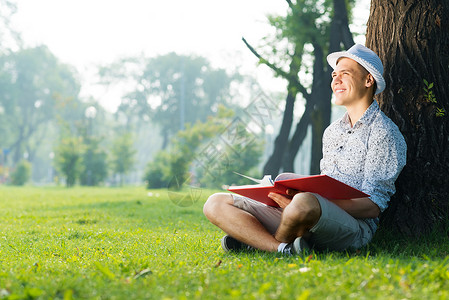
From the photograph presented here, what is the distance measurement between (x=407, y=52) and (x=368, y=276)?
8.56 feet

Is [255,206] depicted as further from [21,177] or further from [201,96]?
[201,96]

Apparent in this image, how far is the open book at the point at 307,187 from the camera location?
3.41m

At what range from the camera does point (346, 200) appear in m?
3.80

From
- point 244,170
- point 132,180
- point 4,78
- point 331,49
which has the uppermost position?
point 4,78

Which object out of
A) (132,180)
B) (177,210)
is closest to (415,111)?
(177,210)

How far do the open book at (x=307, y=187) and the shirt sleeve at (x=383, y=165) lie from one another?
0.13 m

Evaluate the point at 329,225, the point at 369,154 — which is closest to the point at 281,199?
the point at 329,225

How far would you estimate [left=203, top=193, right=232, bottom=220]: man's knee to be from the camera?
4223mm

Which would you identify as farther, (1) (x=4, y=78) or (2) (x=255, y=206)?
(1) (x=4, y=78)

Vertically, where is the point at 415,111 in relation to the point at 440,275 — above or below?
above

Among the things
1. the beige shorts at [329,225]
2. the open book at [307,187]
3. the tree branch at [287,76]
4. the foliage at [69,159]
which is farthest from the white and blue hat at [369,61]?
the foliage at [69,159]

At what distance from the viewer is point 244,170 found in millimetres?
24688

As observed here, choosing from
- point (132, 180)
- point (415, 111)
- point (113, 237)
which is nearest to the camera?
point (415, 111)

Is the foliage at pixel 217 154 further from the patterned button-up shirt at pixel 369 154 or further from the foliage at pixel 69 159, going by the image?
the patterned button-up shirt at pixel 369 154
